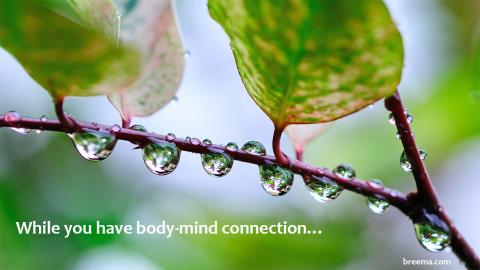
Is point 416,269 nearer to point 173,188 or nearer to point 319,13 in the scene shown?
point 173,188

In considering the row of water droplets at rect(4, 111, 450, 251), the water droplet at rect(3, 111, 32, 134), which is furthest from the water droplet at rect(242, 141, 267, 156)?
the water droplet at rect(3, 111, 32, 134)

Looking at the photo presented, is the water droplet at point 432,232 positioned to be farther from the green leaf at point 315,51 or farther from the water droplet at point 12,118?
the water droplet at point 12,118

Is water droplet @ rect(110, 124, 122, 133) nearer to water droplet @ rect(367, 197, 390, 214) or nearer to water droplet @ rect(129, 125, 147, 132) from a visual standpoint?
water droplet @ rect(129, 125, 147, 132)

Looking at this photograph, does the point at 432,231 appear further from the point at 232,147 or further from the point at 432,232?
the point at 232,147

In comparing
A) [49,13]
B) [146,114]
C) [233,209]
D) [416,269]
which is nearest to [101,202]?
[233,209]

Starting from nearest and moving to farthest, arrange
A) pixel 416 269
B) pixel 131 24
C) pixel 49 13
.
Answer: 1. pixel 49 13
2. pixel 131 24
3. pixel 416 269

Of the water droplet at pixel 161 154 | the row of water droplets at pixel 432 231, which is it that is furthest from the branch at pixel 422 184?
the water droplet at pixel 161 154
